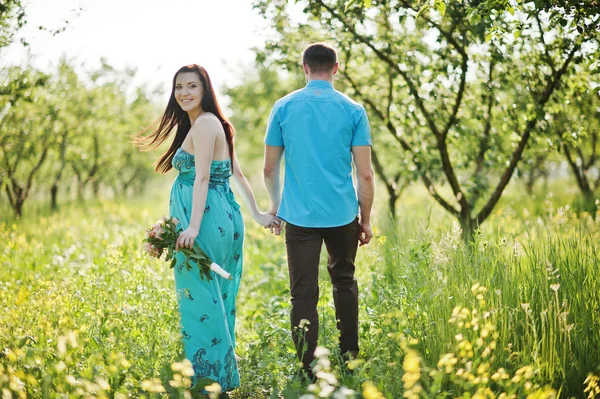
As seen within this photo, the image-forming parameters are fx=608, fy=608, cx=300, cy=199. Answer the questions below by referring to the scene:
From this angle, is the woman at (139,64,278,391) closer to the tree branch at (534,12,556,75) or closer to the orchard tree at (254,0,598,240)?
the orchard tree at (254,0,598,240)

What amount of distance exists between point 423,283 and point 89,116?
42.6 feet

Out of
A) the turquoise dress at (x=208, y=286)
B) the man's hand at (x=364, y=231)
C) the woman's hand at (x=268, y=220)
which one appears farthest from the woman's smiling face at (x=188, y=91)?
the man's hand at (x=364, y=231)

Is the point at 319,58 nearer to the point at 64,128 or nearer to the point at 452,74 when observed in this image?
the point at 452,74

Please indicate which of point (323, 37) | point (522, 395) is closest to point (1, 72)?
point (323, 37)

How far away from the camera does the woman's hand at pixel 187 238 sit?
13.3 feet

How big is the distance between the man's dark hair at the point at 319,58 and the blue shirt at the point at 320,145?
10 centimetres

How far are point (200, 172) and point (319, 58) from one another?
3.71 feet

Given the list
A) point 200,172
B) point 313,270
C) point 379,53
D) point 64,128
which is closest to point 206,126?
point 200,172

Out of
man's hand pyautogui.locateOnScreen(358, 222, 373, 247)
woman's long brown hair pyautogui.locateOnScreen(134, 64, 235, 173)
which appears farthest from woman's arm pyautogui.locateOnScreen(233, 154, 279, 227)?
man's hand pyautogui.locateOnScreen(358, 222, 373, 247)

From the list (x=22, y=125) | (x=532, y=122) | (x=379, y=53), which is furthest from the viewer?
(x=22, y=125)

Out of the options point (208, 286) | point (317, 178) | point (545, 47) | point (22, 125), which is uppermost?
point (545, 47)

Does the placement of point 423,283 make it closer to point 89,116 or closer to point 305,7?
point 305,7

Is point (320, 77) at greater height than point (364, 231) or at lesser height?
greater

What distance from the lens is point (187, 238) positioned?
4.07m
